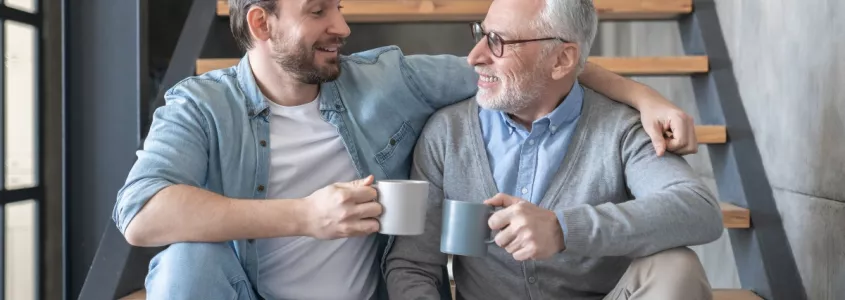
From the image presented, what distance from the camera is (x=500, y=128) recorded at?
1757 millimetres

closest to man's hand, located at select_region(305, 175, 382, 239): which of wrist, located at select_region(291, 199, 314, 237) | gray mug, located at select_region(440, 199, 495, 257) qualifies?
wrist, located at select_region(291, 199, 314, 237)

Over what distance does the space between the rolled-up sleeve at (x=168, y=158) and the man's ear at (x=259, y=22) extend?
0.21 metres

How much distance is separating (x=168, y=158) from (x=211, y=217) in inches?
6.6

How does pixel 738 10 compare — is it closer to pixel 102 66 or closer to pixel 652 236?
pixel 652 236

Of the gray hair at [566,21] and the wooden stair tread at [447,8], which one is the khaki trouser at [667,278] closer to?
the gray hair at [566,21]

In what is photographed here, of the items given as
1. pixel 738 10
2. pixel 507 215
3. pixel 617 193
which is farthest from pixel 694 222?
pixel 738 10

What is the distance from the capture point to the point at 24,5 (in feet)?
8.07

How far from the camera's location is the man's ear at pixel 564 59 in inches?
68.2

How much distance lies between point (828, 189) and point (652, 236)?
2.11 ft

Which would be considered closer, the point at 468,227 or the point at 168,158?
the point at 468,227

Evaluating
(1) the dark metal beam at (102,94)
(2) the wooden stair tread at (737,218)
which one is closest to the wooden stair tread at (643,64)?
(1) the dark metal beam at (102,94)

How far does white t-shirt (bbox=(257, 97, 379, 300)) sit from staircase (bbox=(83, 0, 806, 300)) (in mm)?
497

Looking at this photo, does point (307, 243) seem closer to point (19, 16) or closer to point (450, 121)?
point (450, 121)

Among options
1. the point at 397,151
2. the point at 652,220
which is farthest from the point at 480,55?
the point at 652,220
